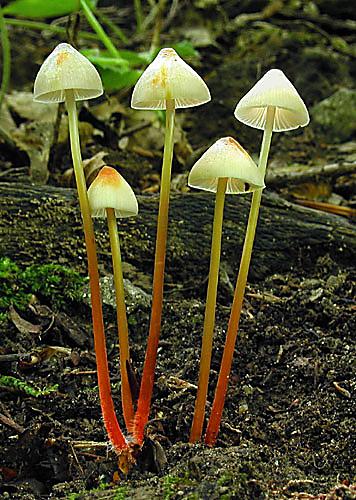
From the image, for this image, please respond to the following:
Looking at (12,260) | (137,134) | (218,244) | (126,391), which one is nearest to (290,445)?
(126,391)

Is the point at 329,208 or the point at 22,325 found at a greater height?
the point at 329,208

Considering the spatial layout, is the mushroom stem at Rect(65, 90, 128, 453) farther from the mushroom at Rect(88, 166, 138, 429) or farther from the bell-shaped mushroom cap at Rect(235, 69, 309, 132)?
the bell-shaped mushroom cap at Rect(235, 69, 309, 132)

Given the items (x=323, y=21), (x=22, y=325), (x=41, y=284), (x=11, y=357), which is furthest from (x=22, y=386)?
(x=323, y=21)

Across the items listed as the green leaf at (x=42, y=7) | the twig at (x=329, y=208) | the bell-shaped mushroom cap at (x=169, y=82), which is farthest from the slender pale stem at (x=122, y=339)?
the green leaf at (x=42, y=7)

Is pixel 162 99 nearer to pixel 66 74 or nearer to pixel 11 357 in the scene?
pixel 66 74

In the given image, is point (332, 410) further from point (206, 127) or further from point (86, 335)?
point (206, 127)

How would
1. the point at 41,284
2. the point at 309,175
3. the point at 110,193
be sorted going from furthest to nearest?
the point at 309,175 < the point at 41,284 < the point at 110,193

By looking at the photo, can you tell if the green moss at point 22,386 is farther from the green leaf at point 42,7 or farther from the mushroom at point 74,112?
the green leaf at point 42,7
